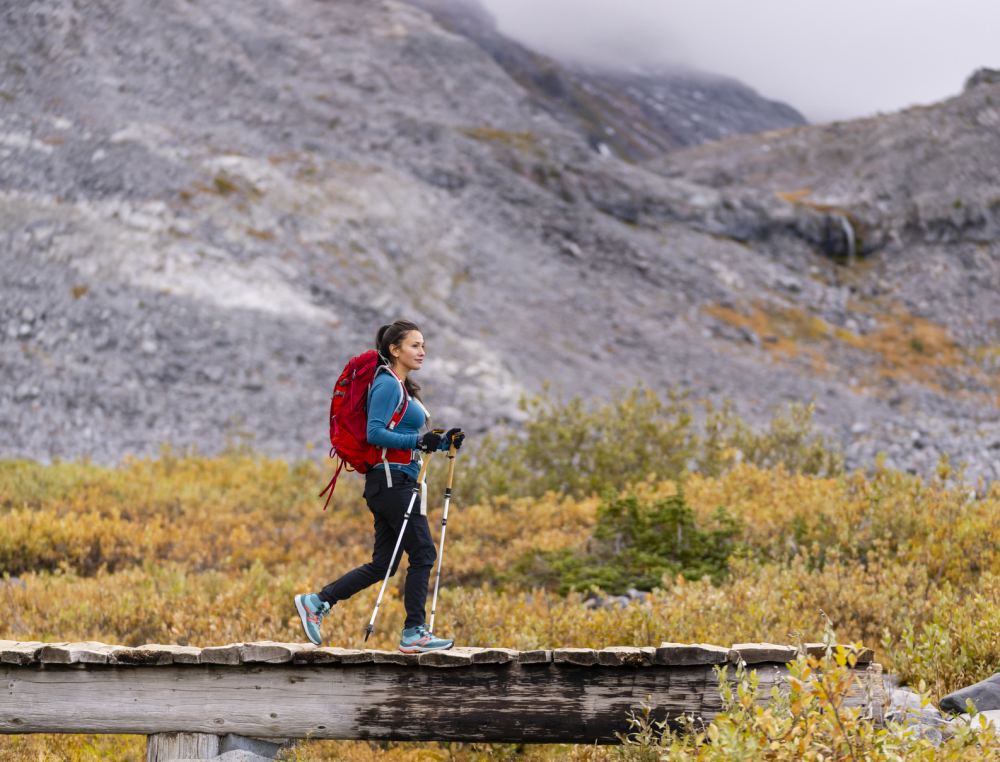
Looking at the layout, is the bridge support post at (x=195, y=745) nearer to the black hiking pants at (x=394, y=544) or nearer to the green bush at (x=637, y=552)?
the black hiking pants at (x=394, y=544)

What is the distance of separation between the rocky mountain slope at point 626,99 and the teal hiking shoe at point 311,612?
56.4 m

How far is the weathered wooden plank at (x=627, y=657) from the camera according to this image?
5.38 metres

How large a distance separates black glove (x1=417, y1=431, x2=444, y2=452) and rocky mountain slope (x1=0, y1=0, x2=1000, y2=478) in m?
13.8

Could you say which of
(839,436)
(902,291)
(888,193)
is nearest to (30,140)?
(839,436)

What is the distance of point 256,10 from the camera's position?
134 ft

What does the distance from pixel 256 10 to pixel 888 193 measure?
3073 cm

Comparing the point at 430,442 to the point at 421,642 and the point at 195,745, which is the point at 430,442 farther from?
the point at 195,745

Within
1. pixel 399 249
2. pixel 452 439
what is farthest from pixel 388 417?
pixel 399 249

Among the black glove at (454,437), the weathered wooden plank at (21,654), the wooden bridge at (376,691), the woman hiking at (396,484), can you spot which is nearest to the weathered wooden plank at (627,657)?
the wooden bridge at (376,691)

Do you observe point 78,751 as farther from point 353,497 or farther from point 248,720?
point 353,497

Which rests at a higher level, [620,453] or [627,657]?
[627,657]

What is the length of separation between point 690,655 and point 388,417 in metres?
2.45

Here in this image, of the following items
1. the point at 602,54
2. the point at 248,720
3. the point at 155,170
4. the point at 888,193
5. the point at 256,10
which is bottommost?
the point at 248,720

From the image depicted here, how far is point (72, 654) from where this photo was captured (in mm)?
5684
